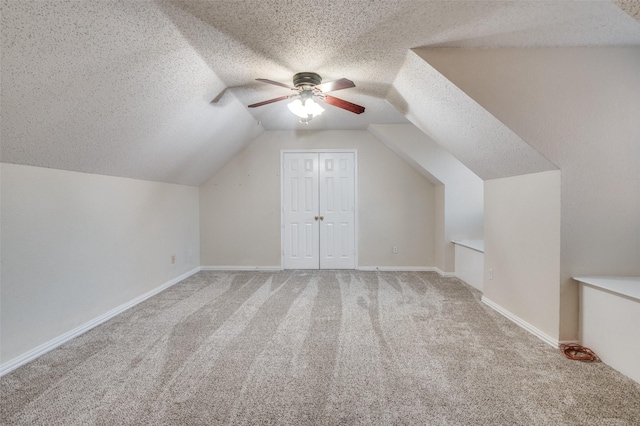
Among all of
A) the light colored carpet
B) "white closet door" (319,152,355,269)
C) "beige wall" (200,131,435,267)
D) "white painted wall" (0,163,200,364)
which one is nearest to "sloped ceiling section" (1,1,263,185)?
"white painted wall" (0,163,200,364)

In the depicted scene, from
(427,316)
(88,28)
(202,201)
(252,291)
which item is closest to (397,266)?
(427,316)

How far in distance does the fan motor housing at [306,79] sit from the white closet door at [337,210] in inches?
95.9

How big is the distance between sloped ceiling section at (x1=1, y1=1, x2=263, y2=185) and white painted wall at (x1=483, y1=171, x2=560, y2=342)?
2.95 m

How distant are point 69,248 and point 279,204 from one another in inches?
117

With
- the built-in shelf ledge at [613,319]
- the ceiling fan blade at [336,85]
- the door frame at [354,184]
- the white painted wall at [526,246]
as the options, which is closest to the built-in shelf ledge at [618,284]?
the built-in shelf ledge at [613,319]

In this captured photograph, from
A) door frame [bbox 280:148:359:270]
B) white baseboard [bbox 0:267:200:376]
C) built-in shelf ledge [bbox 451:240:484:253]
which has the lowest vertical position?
white baseboard [bbox 0:267:200:376]

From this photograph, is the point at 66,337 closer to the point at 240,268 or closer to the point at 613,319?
the point at 240,268

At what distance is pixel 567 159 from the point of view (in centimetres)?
228

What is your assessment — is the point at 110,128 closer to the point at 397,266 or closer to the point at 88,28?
the point at 88,28

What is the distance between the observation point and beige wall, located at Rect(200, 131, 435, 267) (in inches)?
199

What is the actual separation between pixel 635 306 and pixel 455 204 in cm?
279

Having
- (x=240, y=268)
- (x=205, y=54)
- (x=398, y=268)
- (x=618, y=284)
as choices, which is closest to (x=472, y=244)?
(x=398, y=268)

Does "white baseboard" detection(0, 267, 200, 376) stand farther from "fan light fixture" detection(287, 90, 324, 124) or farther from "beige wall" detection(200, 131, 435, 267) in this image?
"fan light fixture" detection(287, 90, 324, 124)

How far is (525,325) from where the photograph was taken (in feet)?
8.84
